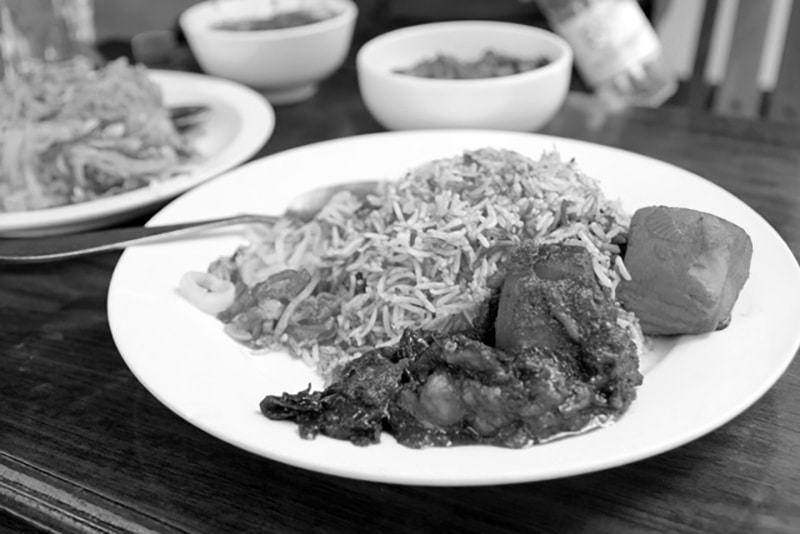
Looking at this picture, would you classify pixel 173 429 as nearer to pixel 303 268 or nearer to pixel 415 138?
pixel 303 268

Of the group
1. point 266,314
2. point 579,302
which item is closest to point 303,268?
point 266,314

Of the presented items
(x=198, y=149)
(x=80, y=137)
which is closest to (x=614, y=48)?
(x=198, y=149)

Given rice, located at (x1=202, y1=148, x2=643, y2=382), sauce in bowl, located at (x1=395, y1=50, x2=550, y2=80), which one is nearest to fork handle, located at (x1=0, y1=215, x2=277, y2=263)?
rice, located at (x1=202, y1=148, x2=643, y2=382)

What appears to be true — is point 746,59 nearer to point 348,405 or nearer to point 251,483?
point 348,405

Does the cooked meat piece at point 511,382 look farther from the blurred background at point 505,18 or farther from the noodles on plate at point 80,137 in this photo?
the blurred background at point 505,18

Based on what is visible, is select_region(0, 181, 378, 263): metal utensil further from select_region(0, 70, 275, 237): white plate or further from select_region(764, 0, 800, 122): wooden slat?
select_region(764, 0, 800, 122): wooden slat

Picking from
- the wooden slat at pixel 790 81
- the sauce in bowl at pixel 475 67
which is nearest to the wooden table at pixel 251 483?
the sauce in bowl at pixel 475 67
